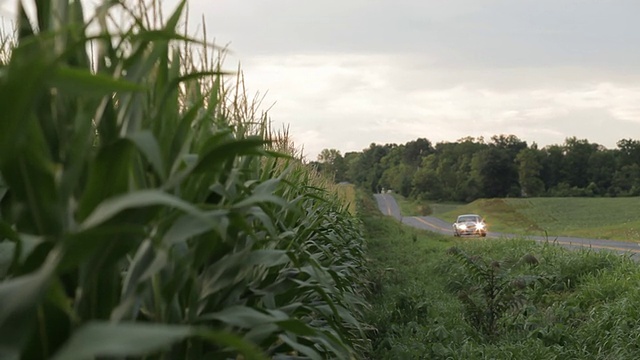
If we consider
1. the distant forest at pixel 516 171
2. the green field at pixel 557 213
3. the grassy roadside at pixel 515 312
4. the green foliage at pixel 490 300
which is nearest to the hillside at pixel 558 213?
the green field at pixel 557 213

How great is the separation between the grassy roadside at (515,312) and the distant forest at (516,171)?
44867 mm

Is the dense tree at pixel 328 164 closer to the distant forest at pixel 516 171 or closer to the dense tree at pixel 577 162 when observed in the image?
the distant forest at pixel 516 171

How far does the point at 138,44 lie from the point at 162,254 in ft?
1.39

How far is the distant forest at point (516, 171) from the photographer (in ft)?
209

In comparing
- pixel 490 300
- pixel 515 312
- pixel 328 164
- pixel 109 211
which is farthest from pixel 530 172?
pixel 109 211

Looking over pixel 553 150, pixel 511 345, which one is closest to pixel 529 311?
pixel 511 345

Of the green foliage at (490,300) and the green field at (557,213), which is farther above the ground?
the green foliage at (490,300)

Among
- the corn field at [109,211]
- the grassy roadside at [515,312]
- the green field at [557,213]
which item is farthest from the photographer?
the green field at [557,213]

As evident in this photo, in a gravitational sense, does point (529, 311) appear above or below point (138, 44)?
below

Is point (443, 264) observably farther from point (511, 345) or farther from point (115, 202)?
point (115, 202)

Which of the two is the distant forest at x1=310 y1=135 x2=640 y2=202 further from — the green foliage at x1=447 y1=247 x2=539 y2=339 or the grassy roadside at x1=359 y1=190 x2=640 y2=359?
the green foliage at x1=447 y1=247 x2=539 y2=339

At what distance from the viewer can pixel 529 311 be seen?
6797 mm

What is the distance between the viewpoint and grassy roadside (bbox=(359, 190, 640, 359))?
5.28 m

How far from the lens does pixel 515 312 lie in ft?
22.0
